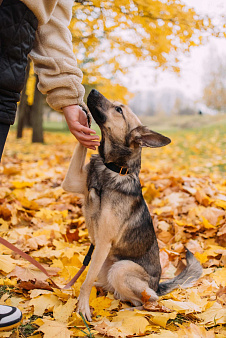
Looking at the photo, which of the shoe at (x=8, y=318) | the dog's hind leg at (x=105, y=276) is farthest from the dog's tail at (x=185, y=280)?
the shoe at (x=8, y=318)

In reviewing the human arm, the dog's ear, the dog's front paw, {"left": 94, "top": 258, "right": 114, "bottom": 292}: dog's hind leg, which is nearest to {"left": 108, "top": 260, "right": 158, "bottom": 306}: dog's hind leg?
{"left": 94, "top": 258, "right": 114, "bottom": 292}: dog's hind leg

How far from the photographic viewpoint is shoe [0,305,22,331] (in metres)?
1.81

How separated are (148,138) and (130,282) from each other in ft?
3.96

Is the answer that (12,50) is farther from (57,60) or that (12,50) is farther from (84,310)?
(84,310)

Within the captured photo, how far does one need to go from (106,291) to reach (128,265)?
410mm

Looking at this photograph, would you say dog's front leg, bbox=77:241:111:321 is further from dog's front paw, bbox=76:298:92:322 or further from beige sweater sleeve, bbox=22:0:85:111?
beige sweater sleeve, bbox=22:0:85:111

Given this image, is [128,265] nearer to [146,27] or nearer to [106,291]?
[106,291]

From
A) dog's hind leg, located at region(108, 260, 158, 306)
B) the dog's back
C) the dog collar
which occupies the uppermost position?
the dog collar

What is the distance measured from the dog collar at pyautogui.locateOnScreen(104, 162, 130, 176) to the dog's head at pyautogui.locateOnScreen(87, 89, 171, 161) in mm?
90

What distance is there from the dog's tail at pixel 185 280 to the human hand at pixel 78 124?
1.50m

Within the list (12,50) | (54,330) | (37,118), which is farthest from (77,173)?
(37,118)

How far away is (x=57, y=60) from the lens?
2055 millimetres

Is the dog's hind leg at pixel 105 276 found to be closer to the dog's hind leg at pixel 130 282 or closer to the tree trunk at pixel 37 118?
the dog's hind leg at pixel 130 282

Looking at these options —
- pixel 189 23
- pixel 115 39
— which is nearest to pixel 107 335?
pixel 189 23
